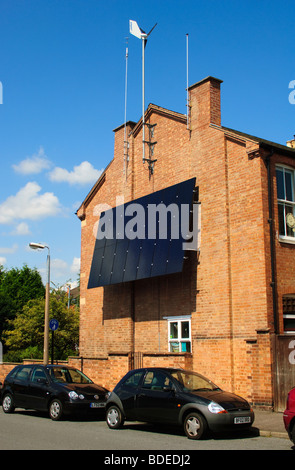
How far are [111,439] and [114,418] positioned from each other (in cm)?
186

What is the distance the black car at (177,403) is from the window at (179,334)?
5137mm

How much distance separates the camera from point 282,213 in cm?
1562

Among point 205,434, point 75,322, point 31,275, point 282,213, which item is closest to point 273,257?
point 282,213

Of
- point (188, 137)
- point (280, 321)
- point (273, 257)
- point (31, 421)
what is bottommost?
point (31, 421)

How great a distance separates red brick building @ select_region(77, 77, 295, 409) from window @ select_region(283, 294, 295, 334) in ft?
0.12

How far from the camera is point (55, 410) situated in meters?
13.4

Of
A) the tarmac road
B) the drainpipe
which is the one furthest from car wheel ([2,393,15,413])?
the drainpipe

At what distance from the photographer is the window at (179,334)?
17.0 metres

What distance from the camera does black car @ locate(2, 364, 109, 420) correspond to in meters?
13.3

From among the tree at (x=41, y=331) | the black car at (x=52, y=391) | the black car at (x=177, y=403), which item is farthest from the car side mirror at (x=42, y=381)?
the tree at (x=41, y=331)

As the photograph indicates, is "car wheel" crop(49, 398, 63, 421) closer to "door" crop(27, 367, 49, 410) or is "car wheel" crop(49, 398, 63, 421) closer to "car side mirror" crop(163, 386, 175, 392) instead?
"door" crop(27, 367, 49, 410)

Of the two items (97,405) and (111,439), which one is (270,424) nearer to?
(111,439)

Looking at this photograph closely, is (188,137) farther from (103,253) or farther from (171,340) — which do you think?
(171,340)

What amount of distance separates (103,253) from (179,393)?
1048 cm
